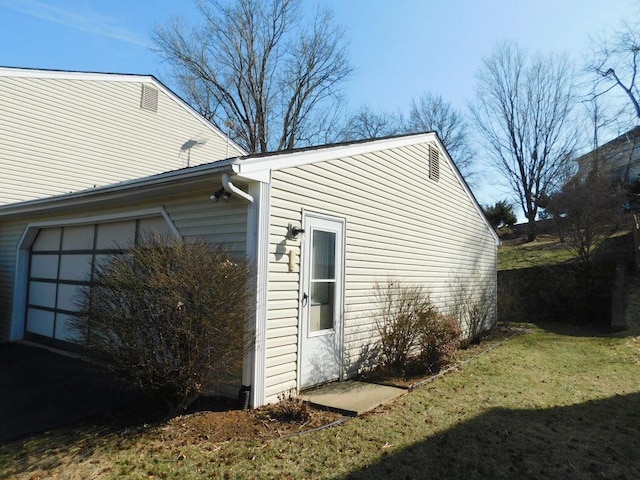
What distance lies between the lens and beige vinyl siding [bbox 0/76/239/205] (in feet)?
33.8

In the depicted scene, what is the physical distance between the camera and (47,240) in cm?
871

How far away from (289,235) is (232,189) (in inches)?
39.2

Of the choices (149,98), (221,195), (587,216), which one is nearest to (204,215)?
(221,195)

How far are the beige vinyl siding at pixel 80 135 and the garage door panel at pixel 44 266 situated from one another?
2269 mm

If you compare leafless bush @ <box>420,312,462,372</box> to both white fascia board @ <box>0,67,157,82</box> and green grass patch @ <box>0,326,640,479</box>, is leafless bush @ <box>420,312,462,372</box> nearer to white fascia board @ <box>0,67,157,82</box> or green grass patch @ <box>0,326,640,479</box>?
green grass patch @ <box>0,326,640,479</box>

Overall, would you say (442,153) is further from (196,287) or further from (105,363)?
(105,363)

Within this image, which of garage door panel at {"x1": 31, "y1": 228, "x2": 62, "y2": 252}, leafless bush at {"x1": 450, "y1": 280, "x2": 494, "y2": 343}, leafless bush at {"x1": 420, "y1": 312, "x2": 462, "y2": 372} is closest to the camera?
leafless bush at {"x1": 420, "y1": 312, "x2": 462, "y2": 372}

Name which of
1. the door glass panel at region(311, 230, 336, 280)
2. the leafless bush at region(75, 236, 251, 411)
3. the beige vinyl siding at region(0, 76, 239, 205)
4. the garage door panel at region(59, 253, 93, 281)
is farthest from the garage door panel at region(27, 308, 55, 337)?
the door glass panel at region(311, 230, 336, 280)

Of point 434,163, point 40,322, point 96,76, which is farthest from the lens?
point 96,76

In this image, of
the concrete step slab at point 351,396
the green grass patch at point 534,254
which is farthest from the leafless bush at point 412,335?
the green grass patch at point 534,254

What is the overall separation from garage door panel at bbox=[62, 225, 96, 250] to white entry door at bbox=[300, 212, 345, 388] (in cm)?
420

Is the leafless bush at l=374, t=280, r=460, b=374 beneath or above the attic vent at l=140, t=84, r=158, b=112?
beneath

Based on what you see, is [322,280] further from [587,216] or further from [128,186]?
[587,216]

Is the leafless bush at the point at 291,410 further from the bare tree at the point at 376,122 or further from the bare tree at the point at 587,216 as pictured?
the bare tree at the point at 376,122
